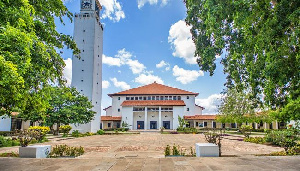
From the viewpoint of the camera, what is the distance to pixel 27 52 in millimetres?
4855

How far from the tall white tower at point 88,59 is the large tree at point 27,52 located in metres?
30.4

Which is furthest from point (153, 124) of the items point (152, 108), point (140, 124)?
point (152, 108)

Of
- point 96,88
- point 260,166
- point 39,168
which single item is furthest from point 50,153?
point 96,88

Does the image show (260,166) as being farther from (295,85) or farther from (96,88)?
(96,88)

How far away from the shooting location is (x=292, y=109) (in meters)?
7.00

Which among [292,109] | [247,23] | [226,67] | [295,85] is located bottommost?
[292,109]

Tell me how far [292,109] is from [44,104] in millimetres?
8288

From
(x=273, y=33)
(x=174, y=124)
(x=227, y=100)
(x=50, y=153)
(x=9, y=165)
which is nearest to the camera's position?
(x=273, y=33)

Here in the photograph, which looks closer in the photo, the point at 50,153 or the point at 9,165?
the point at 9,165

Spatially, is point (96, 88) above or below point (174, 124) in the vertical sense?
above

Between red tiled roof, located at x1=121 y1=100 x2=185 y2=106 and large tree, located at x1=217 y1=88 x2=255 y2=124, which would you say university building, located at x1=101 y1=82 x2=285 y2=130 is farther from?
large tree, located at x1=217 y1=88 x2=255 y2=124

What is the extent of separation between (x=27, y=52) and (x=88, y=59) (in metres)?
35.7

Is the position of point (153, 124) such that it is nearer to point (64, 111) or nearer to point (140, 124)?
point (140, 124)

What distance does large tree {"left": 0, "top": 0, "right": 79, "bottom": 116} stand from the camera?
4535 millimetres
